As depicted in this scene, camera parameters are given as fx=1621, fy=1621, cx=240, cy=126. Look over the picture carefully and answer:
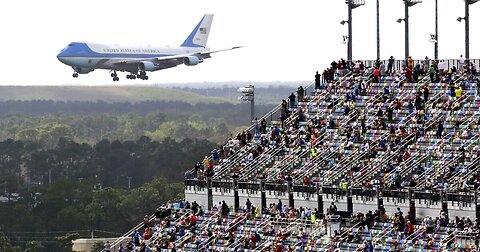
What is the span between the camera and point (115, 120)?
185 metres

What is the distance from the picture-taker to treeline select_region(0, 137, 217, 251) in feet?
427

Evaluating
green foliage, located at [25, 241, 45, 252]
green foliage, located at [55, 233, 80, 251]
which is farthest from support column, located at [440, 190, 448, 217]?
green foliage, located at [25, 241, 45, 252]

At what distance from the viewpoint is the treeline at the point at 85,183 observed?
130250 mm

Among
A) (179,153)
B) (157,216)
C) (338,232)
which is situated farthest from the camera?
(179,153)

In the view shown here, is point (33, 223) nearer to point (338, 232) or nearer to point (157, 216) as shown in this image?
point (157, 216)

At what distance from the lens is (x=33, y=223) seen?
430ft

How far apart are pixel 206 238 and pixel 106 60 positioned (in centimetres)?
8776

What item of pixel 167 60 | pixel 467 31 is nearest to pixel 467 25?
pixel 467 31

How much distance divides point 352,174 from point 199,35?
11533cm

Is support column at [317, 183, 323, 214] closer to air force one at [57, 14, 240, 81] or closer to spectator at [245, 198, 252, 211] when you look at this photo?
spectator at [245, 198, 252, 211]

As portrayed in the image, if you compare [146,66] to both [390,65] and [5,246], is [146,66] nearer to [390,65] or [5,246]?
[5,246]

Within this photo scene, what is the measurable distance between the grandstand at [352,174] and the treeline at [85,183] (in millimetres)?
56217

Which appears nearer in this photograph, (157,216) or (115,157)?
(157,216)

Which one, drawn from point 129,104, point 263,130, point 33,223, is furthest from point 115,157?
point 263,130
